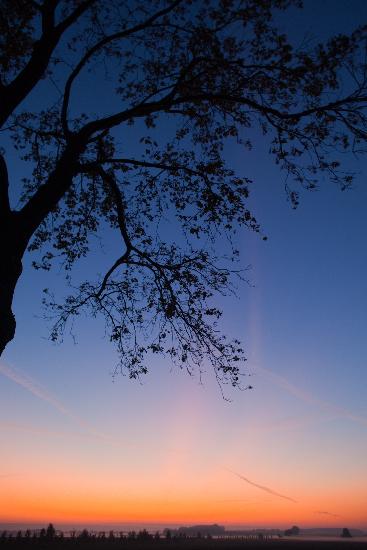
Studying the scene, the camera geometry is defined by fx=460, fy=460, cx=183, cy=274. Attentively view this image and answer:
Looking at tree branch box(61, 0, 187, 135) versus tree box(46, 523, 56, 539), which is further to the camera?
tree box(46, 523, 56, 539)

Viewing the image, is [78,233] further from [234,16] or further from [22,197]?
[234,16]

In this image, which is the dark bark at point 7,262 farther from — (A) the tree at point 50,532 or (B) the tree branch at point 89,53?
(A) the tree at point 50,532

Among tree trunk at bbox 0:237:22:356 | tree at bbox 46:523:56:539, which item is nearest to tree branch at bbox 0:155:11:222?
tree trunk at bbox 0:237:22:356

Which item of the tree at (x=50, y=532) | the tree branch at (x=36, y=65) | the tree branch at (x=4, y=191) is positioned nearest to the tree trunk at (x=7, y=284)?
the tree branch at (x=4, y=191)

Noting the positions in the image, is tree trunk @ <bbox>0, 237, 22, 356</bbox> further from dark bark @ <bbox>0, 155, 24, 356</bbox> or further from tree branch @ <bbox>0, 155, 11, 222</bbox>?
tree branch @ <bbox>0, 155, 11, 222</bbox>

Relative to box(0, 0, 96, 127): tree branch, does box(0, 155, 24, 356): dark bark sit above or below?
below

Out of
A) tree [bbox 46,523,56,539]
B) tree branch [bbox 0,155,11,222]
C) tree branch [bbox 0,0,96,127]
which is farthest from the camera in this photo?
tree [bbox 46,523,56,539]

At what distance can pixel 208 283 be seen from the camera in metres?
13.1

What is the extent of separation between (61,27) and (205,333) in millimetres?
8239

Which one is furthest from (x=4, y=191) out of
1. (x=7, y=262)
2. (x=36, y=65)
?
(x=36, y=65)

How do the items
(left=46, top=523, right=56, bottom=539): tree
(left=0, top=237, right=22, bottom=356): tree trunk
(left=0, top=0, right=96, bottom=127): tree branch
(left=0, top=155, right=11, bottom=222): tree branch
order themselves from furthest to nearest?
(left=46, top=523, right=56, bottom=539): tree
(left=0, top=0, right=96, bottom=127): tree branch
(left=0, top=155, right=11, bottom=222): tree branch
(left=0, top=237, right=22, bottom=356): tree trunk

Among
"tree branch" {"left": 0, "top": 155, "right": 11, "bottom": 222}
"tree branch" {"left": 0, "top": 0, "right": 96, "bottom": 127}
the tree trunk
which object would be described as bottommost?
the tree trunk

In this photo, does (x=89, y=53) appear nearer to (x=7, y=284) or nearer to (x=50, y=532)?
(x=7, y=284)

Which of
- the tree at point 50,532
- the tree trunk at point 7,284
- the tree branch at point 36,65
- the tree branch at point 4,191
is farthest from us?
the tree at point 50,532
